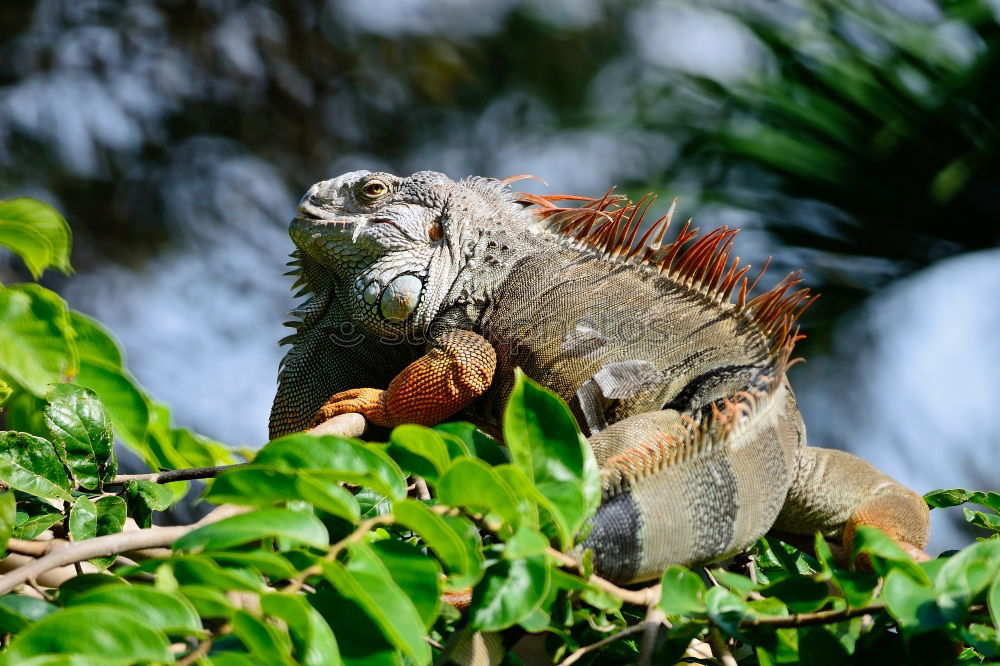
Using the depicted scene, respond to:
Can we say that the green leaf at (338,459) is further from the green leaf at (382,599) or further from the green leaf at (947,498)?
the green leaf at (947,498)

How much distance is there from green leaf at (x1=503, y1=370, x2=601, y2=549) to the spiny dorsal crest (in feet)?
3.28

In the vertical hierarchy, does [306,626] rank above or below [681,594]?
above

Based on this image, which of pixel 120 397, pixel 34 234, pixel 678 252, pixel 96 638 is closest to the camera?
pixel 96 638

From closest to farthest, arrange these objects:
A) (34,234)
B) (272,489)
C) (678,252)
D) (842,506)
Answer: (272,489) < (34,234) < (842,506) < (678,252)

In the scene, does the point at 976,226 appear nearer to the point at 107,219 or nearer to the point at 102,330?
the point at 102,330

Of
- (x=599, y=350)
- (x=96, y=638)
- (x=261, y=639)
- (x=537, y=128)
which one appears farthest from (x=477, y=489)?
(x=537, y=128)

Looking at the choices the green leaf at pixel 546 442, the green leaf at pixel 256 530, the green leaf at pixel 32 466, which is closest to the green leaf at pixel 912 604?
the green leaf at pixel 546 442

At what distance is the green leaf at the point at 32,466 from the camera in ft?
5.10

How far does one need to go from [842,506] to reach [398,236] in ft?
4.26

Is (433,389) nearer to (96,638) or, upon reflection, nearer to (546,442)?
(546,442)

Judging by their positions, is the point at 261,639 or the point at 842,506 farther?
the point at 842,506

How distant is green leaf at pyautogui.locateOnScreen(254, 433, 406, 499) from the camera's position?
116 centimetres

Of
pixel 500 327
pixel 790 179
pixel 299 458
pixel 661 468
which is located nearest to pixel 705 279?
pixel 500 327

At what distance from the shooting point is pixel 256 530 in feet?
3.44
